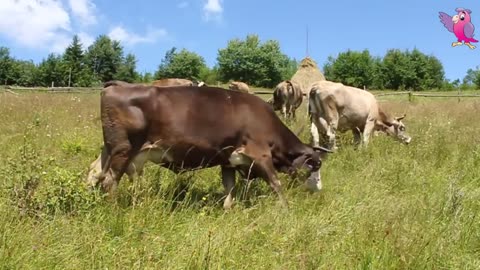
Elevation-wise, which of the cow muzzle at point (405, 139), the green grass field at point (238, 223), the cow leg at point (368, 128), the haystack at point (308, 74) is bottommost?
the green grass field at point (238, 223)

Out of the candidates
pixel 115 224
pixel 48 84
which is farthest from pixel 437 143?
pixel 48 84

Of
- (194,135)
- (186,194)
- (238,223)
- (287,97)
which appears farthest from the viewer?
(287,97)

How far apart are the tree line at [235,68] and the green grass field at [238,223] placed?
62942mm

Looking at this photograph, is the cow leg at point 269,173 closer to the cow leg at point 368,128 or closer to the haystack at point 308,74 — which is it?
the cow leg at point 368,128

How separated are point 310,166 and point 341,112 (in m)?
4.99

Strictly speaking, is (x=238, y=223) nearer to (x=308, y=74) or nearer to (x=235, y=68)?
(x=308, y=74)

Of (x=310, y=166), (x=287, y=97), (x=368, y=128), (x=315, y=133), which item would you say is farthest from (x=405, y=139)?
(x=287, y=97)

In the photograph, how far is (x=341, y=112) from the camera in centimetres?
1118

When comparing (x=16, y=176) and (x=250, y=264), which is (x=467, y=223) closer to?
(x=250, y=264)

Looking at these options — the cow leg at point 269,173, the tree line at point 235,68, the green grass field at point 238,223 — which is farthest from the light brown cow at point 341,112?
the tree line at point 235,68

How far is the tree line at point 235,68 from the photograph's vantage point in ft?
249

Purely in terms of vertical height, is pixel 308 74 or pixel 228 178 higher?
pixel 308 74

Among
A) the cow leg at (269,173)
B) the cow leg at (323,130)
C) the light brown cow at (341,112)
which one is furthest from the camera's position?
the light brown cow at (341,112)

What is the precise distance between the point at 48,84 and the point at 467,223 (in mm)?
76762
